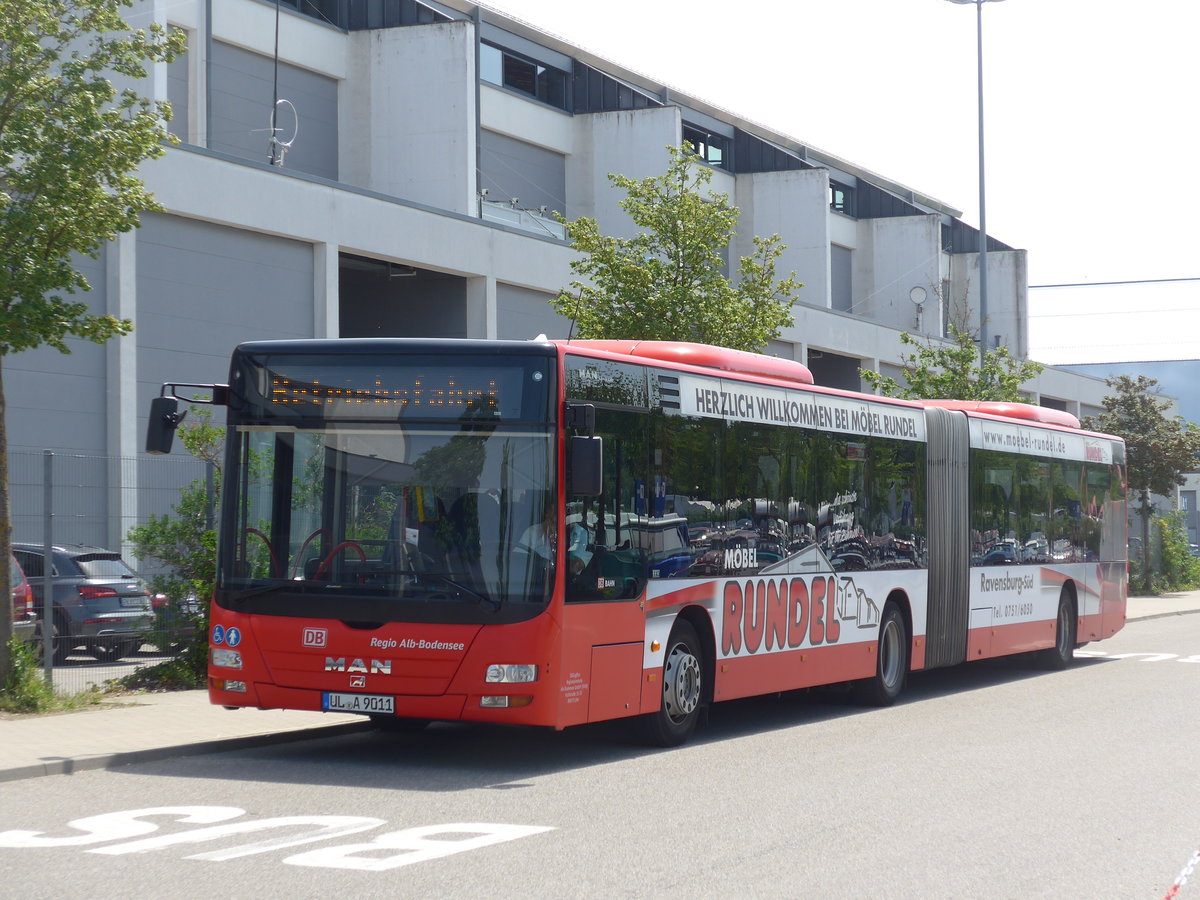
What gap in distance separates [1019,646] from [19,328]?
1179 cm

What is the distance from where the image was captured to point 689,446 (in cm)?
1204

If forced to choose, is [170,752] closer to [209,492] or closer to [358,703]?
[358,703]

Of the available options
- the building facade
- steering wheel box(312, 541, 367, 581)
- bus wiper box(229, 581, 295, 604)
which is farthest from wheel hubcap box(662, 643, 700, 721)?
the building facade

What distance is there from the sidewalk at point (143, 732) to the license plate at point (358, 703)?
1.31 meters

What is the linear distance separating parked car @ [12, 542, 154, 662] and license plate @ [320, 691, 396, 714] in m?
Answer: 4.13

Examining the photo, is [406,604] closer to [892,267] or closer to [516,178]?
[516,178]

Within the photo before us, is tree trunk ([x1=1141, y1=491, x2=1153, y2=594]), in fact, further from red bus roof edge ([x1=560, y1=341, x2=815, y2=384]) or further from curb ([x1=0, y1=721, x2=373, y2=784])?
curb ([x1=0, y1=721, x2=373, y2=784])

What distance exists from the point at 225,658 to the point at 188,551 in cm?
448

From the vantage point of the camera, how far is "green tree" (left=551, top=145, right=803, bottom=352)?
2109 cm

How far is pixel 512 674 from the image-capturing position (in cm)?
1015

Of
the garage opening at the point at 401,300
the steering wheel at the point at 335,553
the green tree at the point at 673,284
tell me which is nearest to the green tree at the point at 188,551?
the steering wheel at the point at 335,553

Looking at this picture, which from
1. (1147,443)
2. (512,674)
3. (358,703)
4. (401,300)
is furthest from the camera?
(1147,443)

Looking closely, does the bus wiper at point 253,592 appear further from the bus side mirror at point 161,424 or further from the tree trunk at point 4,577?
the tree trunk at point 4,577

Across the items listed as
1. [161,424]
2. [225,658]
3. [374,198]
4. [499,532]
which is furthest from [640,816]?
[374,198]
